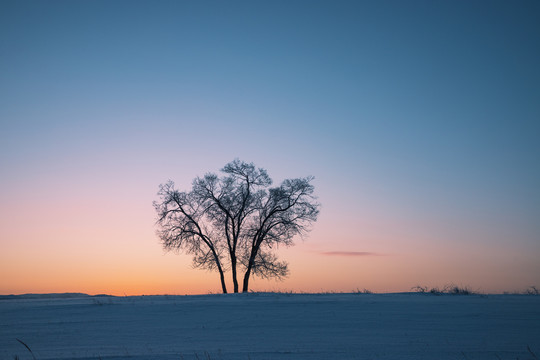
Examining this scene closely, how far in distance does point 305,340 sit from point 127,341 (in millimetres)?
2949

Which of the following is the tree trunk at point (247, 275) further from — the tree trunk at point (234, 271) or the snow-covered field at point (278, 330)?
the snow-covered field at point (278, 330)

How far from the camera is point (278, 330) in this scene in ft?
25.4

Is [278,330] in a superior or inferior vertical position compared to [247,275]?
inferior

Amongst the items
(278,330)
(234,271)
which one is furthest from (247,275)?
(278,330)

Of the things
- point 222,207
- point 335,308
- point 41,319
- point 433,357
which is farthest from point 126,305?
point 222,207

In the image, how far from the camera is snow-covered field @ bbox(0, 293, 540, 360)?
603 centimetres

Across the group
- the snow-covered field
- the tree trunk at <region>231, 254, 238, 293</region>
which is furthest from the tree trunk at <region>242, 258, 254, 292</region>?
the snow-covered field

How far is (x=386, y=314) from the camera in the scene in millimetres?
9172

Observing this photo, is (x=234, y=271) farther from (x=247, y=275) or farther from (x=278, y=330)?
(x=278, y=330)

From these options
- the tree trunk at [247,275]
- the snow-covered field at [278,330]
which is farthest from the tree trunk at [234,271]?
the snow-covered field at [278,330]

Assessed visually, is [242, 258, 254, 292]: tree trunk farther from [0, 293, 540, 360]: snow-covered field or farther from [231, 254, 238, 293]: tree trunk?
[0, 293, 540, 360]: snow-covered field

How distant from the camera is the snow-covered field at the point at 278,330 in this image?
603cm

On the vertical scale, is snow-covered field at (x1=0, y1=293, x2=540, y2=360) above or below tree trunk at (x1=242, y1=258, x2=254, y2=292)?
below

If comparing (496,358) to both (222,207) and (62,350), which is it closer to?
(62,350)
